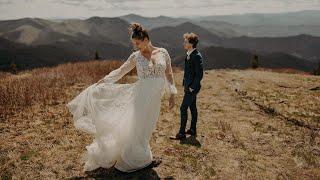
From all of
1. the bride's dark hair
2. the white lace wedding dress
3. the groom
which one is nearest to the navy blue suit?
the groom

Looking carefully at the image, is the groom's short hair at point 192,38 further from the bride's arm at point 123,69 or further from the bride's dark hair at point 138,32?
the bride's dark hair at point 138,32

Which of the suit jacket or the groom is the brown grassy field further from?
the suit jacket

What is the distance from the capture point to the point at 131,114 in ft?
25.8

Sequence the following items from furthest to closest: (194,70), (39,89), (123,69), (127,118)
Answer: (39,89) < (194,70) < (123,69) < (127,118)

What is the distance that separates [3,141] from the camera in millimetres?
10320

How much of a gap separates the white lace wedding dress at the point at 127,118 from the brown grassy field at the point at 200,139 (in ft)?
1.28

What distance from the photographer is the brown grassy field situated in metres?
8.54

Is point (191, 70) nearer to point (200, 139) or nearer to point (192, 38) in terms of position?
point (192, 38)

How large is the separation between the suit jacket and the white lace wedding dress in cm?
199

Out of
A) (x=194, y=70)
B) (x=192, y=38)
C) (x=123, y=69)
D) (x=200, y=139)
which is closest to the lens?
(x=123, y=69)

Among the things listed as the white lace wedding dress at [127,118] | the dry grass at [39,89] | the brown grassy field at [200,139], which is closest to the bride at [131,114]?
the white lace wedding dress at [127,118]

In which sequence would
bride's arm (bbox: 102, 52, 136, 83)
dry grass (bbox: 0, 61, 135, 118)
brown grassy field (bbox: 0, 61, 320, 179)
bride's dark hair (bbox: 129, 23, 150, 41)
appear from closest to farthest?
bride's dark hair (bbox: 129, 23, 150, 41) → bride's arm (bbox: 102, 52, 136, 83) → brown grassy field (bbox: 0, 61, 320, 179) → dry grass (bbox: 0, 61, 135, 118)

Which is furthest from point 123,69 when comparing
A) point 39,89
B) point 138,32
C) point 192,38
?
point 39,89

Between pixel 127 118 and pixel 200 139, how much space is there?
12.1 ft
